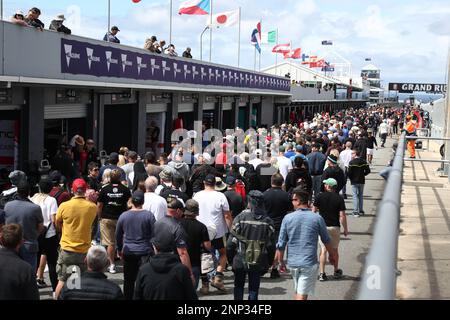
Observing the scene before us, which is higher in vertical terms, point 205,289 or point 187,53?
point 187,53

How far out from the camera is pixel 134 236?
7.16 meters

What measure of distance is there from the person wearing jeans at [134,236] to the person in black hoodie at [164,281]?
7.07 ft

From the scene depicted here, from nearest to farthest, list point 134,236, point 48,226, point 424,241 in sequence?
point 134,236
point 48,226
point 424,241

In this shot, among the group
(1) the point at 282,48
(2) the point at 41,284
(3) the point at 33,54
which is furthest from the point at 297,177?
(1) the point at 282,48

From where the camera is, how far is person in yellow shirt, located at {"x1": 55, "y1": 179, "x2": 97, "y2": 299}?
7.37 metres

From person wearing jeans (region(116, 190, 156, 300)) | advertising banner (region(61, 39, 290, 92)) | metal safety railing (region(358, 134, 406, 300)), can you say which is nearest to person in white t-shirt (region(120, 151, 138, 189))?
advertising banner (region(61, 39, 290, 92))

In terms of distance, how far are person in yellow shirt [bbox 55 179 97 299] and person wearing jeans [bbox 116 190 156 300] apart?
1.48 ft

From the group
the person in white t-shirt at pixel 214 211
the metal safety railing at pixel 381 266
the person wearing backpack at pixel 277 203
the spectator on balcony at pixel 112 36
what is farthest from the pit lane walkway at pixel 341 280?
the spectator on balcony at pixel 112 36

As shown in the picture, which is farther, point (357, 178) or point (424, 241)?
point (357, 178)

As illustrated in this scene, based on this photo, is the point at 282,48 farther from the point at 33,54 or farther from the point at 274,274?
the point at 274,274

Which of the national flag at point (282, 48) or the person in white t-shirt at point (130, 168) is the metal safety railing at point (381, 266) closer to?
the person in white t-shirt at point (130, 168)

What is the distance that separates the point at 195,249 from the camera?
7066 millimetres

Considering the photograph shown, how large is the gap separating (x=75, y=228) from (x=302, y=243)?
9.02 ft

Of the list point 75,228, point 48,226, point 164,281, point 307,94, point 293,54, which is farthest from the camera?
point 293,54
